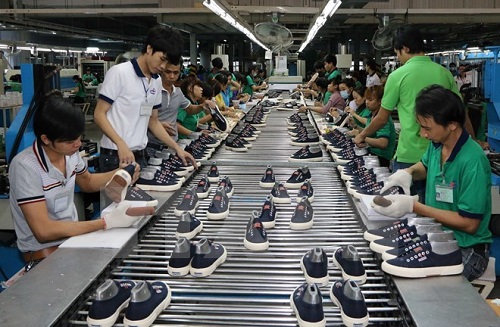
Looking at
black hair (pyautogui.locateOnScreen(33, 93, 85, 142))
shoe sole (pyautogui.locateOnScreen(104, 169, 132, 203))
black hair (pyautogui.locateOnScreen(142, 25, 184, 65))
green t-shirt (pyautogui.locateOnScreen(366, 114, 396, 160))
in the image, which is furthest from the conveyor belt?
green t-shirt (pyautogui.locateOnScreen(366, 114, 396, 160))

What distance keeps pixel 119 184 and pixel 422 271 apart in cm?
152

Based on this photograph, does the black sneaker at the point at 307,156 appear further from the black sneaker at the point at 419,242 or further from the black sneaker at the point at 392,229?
the black sneaker at the point at 419,242

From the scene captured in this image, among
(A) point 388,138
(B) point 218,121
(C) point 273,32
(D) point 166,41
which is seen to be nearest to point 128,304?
(D) point 166,41

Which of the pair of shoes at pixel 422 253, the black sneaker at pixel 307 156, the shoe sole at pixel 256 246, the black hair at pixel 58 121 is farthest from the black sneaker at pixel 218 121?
the pair of shoes at pixel 422 253

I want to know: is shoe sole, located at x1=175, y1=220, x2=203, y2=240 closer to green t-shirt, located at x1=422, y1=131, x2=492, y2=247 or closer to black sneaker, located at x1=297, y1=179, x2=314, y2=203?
black sneaker, located at x1=297, y1=179, x2=314, y2=203

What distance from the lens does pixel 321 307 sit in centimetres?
173

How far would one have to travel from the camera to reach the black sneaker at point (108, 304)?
172 centimetres

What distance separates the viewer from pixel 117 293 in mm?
1805

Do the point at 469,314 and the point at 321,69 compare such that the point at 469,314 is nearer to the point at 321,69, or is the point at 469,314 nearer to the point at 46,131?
the point at 46,131

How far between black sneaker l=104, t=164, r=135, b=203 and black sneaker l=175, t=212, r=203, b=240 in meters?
0.35

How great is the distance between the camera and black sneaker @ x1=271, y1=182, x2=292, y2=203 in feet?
10.5

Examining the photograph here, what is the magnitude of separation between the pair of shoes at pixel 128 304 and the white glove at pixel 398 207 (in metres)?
1.14

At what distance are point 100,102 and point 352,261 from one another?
84.7 inches

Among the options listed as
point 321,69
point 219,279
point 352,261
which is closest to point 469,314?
point 352,261
